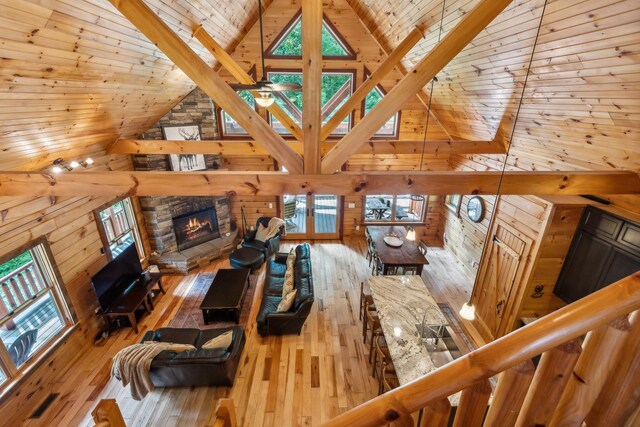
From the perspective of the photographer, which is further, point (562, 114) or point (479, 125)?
point (479, 125)

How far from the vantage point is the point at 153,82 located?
4555 millimetres

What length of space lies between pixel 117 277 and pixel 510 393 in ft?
20.5

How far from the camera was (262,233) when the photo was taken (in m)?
7.33

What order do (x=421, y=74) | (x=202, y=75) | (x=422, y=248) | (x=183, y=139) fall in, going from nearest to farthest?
(x=202, y=75)
(x=421, y=74)
(x=422, y=248)
(x=183, y=139)

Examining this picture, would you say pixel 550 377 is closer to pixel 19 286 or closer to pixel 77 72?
pixel 77 72

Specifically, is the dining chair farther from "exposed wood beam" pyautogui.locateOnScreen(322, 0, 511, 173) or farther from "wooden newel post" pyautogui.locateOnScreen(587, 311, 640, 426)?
"wooden newel post" pyautogui.locateOnScreen(587, 311, 640, 426)

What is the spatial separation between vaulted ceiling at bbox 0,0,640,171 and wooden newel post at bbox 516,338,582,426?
261cm

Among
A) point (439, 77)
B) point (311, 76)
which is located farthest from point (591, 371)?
point (439, 77)

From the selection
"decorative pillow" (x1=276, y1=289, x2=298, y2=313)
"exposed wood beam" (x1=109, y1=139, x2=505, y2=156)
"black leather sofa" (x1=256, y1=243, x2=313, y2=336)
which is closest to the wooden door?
"exposed wood beam" (x1=109, y1=139, x2=505, y2=156)

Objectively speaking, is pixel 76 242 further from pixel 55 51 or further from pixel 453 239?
pixel 453 239

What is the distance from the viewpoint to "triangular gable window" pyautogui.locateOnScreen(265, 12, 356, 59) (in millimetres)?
6562

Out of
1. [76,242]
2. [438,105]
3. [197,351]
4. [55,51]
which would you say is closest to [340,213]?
[438,105]

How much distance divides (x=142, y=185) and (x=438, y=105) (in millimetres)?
6124

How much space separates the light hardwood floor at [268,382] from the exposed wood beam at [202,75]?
3208mm
